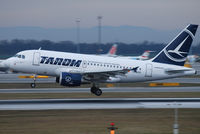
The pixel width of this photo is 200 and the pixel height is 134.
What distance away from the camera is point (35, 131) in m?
17.8

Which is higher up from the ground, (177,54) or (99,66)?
(177,54)

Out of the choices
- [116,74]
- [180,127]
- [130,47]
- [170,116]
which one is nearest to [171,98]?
[116,74]

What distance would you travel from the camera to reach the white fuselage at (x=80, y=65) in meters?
32.1

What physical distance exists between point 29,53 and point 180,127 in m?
18.6

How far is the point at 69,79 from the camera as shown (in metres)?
30.8

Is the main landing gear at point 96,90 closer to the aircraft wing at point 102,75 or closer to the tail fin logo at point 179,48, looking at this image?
the aircraft wing at point 102,75

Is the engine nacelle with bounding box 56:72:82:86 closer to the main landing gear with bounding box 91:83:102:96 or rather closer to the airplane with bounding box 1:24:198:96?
the airplane with bounding box 1:24:198:96

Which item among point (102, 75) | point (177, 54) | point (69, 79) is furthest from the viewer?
point (177, 54)

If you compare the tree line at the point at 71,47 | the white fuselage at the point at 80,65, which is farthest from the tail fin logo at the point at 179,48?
the tree line at the point at 71,47

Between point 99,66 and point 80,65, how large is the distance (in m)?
1.92

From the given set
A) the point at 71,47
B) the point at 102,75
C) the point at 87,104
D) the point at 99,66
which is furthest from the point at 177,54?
the point at 71,47

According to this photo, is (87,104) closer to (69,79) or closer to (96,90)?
(69,79)

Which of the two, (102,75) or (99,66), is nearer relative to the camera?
(102,75)

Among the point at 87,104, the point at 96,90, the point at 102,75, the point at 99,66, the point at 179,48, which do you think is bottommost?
the point at 87,104
